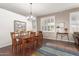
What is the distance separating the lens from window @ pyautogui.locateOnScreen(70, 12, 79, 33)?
3378 mm

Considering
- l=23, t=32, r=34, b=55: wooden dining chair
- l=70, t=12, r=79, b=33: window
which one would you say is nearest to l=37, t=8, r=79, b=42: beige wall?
l=70, t=12, r=79, b=33: window

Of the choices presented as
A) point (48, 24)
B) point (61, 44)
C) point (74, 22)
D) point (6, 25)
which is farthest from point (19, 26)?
point (74, 22)

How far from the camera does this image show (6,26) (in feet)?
9.36

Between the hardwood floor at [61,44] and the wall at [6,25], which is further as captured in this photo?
the hardwood floor at [61,44]

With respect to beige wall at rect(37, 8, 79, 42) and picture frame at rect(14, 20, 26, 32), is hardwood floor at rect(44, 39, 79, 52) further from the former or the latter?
picture frame at rect(14, 20, 26, 32)

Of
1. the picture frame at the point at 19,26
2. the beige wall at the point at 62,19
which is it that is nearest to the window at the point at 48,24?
the beige wall at the point at 62,19

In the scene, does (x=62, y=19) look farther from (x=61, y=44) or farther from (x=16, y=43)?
(x=16, y=43)

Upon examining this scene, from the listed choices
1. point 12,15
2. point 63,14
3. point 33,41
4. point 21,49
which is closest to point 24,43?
point 21,49

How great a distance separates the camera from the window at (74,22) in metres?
3.38

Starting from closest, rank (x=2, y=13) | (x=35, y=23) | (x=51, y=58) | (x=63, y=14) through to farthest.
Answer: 1. (x=51, y=58)
2. (x=2, y=13)
3. (x=35, y=23)
4. (x=63, y=14)

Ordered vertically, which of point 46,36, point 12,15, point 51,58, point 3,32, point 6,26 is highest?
point 12,15

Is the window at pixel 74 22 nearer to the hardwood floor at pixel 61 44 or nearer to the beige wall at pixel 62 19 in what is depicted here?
the beige wall at pixel 62 19

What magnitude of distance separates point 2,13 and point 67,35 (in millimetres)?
2941

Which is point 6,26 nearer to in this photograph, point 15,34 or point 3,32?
point 3,32
